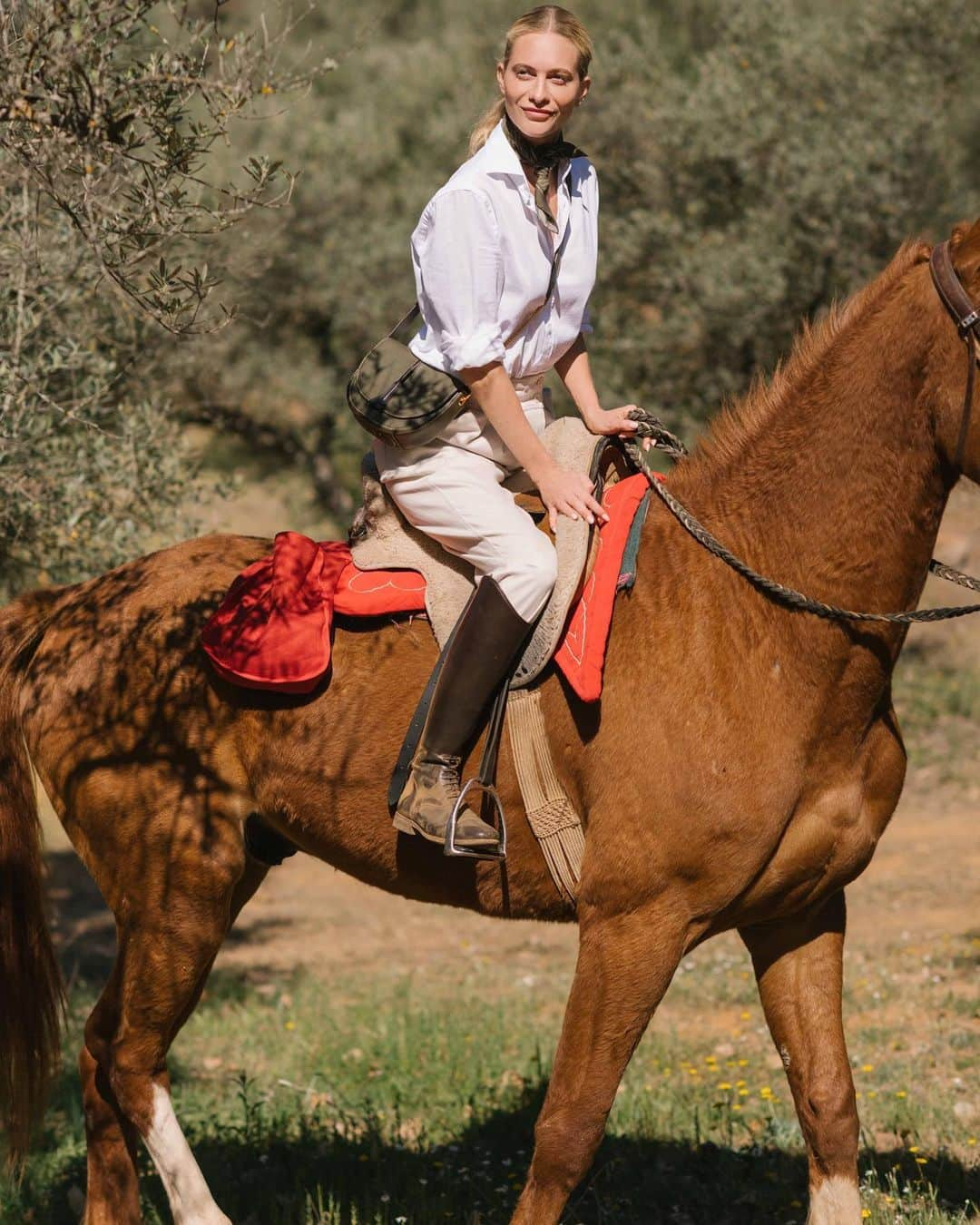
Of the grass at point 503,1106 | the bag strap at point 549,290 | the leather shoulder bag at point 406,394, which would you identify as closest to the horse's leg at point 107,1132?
the grass at point 503,1106

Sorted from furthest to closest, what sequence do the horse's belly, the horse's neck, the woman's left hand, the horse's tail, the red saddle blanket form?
the horse's tail < the woman's left hand < the red saddle blanket < the horse's belly < the horse's neck

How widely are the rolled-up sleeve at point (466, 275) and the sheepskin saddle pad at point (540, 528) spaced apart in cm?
47

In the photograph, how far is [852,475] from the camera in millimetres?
3697

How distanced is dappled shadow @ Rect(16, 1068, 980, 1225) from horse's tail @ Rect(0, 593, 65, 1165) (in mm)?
691

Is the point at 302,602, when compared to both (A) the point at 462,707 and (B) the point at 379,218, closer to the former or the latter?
(A) the point at 462,707

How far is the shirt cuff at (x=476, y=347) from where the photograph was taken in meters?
3.81

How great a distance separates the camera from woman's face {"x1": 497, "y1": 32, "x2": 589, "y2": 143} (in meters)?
3.89

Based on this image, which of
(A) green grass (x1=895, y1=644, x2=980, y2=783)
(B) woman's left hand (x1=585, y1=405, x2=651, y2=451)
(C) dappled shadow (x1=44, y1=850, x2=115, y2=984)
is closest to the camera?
(B) woman's left hand (x1=585, y1=405, x2=651, y2=451)

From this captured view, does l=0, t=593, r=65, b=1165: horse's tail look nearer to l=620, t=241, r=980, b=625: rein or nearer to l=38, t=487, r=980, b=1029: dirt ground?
l=620, t=241, r=980, b=625: rein

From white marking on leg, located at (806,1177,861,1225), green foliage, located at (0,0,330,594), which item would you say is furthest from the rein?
white marking on leg, located at (806,1177,861,1225)

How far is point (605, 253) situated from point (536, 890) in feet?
35.9

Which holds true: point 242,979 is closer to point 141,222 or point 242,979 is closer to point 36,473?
point 36,473

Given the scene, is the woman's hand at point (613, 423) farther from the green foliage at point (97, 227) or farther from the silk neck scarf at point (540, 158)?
the green foliage at point (97, 227)

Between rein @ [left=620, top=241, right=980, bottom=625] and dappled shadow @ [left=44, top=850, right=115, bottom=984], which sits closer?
rein @ [left=620, top=241, right=980, bottom=625]
